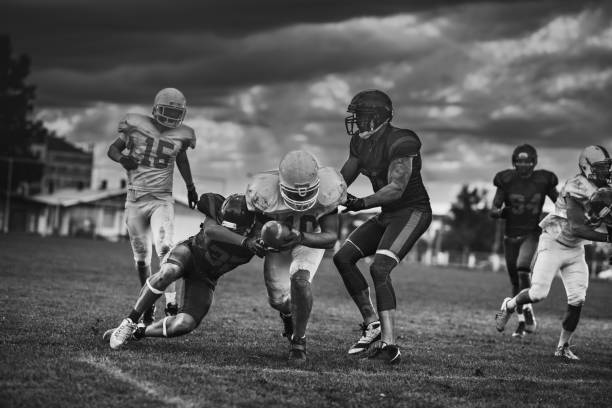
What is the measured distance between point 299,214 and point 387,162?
47.1 inches

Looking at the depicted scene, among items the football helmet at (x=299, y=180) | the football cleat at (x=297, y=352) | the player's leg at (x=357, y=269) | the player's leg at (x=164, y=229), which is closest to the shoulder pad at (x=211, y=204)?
the football helmet at (x=299, y=180)

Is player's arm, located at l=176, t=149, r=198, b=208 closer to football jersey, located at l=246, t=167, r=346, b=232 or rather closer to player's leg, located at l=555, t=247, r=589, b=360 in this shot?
football jersey, located at l=246, t=167, r=346, b=232

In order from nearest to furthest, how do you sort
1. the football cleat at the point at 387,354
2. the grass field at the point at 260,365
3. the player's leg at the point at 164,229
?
1. the grass field at the point at 260,365
2. the football cleat at the point at 387,354
3. the player's leg at the point at 164,229

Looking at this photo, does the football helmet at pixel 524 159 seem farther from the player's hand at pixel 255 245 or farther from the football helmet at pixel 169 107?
the player's hand at pixel 255 245

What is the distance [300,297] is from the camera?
248 inches

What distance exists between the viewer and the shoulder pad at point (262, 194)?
20.1ft

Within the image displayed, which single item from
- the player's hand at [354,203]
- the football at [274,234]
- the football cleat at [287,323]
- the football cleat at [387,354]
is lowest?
the football cleat at [387,354]

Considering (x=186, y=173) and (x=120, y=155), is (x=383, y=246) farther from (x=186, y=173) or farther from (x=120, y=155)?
(x=120, y=155)

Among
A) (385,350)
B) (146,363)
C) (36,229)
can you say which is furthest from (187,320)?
(36,229)

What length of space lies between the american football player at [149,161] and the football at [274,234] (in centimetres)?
284

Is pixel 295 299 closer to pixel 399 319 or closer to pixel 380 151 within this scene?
pixel 380 151

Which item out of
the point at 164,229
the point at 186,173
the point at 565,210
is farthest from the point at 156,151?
the point at 565,210

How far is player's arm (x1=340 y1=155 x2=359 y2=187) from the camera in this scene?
724 cm

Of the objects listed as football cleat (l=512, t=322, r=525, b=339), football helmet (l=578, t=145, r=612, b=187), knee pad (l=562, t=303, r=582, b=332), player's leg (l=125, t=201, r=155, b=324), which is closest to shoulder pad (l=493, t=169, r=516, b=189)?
football cleat (l=512, t=322, r=525, b=339)
